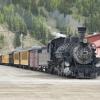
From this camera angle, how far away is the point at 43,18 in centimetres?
16475

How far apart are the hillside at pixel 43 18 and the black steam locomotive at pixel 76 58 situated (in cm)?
9985

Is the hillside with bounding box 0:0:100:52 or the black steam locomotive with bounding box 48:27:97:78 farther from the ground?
the hillside with bounding box 0:0:100:52

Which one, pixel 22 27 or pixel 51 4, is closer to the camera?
pixel 22 27

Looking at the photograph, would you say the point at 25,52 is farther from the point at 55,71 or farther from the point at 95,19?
the point at 95,19

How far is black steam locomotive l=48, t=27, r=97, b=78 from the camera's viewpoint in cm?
3297

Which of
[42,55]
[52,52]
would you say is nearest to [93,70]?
[52,52]

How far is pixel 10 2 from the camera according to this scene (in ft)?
606

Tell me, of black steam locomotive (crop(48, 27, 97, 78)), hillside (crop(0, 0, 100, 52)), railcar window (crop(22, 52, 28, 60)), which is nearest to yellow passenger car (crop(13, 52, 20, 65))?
railcar window (crop(22, 52, 28, 60))

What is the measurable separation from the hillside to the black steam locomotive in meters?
99.8

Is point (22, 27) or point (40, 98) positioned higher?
point (22, 27)

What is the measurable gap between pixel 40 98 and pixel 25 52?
129 ft

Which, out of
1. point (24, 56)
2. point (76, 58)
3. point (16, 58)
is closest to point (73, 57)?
point (76, 58)

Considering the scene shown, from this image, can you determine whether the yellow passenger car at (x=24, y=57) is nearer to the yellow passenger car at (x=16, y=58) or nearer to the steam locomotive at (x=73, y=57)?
the yellow passenger car at (x=16, y=58)

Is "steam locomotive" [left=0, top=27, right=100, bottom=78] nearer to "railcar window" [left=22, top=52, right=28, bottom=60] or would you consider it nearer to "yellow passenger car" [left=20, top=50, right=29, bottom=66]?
"yellow passenger car" [left=20, top=50, right=29, bottom=66]
